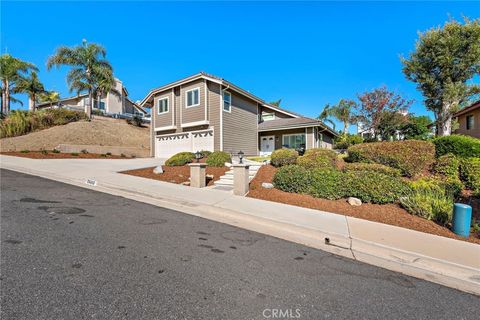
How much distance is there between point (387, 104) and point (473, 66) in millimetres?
4700

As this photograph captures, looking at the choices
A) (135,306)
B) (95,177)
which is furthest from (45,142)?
(135,306)

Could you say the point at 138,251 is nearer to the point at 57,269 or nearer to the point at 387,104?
the point at 57,269

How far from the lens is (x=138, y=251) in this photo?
3566mm

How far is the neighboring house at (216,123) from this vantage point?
16.2 metres

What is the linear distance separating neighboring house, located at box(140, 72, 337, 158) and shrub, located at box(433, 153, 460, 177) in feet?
28.7

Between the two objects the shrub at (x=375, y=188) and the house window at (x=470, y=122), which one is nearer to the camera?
the shrub at (x=375, y=188)

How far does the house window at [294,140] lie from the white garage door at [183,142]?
660 centimetres

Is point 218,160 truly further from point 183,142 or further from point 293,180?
point 183,142

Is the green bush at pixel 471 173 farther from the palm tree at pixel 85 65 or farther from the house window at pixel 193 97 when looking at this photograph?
the palm tree at pixel 85 65

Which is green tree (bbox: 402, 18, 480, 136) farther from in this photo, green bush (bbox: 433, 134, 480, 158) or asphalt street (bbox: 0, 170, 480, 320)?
asphalt street (bbox: 0, 170, 480, 320)

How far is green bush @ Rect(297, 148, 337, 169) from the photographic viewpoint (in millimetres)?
9133

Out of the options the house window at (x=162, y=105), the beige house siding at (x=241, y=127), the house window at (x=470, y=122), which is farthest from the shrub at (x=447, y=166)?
the house window at (x=162, y=105)

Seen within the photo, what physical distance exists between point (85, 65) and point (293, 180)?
2873 cm

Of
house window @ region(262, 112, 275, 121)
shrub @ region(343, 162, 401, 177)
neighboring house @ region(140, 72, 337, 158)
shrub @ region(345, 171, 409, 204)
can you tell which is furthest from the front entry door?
shrub @ region(345, 171, 409, 204)
